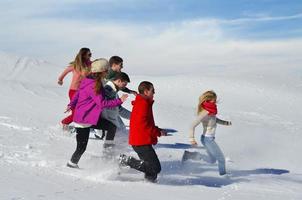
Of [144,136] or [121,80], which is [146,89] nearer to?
→ [144,136]

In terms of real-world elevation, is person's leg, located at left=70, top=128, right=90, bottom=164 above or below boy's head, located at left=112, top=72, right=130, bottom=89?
below

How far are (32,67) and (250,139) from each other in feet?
59.1

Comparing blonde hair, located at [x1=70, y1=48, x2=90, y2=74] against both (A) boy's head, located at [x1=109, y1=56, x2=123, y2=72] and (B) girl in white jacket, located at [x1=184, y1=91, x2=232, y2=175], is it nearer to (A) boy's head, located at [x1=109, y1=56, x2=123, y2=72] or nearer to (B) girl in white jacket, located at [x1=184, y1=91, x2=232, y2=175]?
(A) boy's head, located at [x1=109, y1=56, x2=123, y2=72]

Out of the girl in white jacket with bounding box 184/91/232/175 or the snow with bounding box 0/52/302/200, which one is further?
the girl in white jacket with bounding box 184/91/232/175

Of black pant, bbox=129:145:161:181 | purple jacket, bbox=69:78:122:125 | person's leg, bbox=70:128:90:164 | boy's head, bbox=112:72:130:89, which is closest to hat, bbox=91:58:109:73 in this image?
purple jacket, bbox=69:78:122:125

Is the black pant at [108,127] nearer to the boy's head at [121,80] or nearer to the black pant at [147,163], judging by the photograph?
the boy's head at [121,80]

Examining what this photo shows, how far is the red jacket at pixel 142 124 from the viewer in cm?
682

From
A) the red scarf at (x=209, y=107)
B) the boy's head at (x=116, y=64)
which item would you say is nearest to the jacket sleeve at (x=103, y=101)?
the red scarf at (x=209, y=107)

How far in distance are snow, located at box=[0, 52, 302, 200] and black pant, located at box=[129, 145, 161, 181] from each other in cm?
15

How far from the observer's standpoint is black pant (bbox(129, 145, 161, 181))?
6.79 meters

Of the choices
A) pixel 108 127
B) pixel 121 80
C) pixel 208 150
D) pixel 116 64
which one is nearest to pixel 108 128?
pixel 108 127

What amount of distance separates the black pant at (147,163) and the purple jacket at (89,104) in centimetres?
71

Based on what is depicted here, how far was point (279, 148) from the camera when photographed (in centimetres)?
1195

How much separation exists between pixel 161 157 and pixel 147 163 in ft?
7.37
